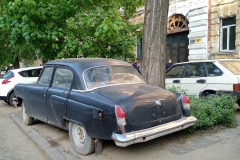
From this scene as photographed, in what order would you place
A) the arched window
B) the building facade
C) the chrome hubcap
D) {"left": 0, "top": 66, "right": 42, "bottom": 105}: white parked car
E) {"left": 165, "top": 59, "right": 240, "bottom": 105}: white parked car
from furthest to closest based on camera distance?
the arched window < the building facade < {"left": 0, "top": 66, "right": 42, "bottom": 105}: white parked car < {"left": 165, "top": 59, "right": 240, "bottom": 105}: white parked car < the chrome hubcap

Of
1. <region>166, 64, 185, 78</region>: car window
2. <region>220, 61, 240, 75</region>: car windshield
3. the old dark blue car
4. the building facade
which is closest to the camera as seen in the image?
the old dark blue car

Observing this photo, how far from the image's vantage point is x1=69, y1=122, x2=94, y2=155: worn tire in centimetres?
422

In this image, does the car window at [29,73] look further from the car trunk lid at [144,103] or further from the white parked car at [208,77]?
the car trunk lid at [144,103]

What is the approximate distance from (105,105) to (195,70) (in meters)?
4.88

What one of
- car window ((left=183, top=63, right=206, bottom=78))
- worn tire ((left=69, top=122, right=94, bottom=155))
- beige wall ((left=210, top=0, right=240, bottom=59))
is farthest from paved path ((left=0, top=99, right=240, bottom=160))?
beige wall ((left=210, top=0, right=240, bottom=59))

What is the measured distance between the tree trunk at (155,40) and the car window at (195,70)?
5.87 feet

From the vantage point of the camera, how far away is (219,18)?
43.1 feet

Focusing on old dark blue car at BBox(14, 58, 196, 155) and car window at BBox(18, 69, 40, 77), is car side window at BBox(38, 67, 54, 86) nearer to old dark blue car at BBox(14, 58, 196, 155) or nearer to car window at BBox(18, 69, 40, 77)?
old dark blue car at BBox(14, 58, 196, 155)

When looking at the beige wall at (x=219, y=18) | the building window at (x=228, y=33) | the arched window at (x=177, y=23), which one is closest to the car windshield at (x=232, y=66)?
the beige wall at (x=219, y=18)

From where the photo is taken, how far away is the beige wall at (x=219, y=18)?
12.1 m

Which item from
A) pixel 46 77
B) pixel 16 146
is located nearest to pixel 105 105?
pixel 46 77

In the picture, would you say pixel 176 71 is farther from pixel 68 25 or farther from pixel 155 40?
pixel 68 25

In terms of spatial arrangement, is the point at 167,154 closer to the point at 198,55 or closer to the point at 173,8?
the point at 198,55

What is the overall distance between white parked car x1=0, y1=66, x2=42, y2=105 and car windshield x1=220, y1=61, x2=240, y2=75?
760 cm
